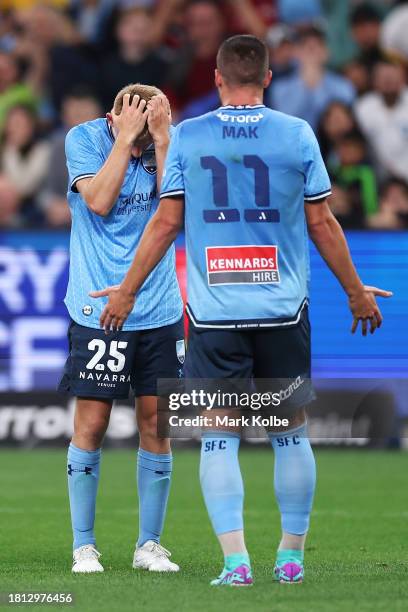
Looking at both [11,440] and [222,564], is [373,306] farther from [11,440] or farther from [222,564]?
[11,440]

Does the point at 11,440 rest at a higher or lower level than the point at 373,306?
lower

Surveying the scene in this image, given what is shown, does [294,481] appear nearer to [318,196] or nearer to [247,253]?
[247,253]

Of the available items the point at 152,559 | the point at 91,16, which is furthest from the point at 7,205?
the point at 152,559

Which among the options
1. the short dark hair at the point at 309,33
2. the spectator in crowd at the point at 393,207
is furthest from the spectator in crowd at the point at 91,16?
A: the spectator in crowd at the point at 393,207

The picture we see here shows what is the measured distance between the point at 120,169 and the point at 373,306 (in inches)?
56.3

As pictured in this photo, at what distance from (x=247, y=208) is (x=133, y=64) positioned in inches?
402

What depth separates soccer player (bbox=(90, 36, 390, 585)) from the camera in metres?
5.91

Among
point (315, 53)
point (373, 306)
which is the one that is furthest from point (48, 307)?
point (373, 306)

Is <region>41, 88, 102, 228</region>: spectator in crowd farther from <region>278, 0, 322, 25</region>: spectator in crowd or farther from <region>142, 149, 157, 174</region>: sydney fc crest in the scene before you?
<region>142, 149, 157, 174</region>: sydney fc crest

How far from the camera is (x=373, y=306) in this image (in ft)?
20.0

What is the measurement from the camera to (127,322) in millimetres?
6992

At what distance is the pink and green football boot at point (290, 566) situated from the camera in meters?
6.02

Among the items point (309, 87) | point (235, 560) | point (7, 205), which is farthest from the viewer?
point (309, 87)

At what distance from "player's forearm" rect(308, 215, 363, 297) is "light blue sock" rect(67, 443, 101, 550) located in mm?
1644
